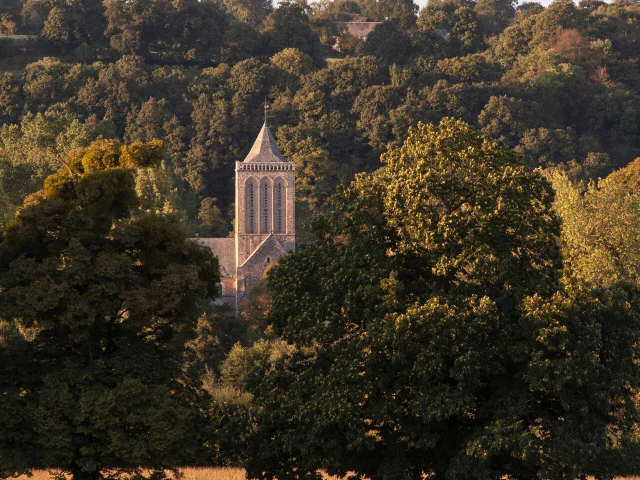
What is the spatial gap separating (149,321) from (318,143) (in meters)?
91.1

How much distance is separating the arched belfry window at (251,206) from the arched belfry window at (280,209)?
1.65 m

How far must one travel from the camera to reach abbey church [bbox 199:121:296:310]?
112500mm

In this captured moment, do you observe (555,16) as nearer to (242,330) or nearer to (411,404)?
(242,330)

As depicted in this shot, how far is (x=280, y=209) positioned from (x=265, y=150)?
5056 mm

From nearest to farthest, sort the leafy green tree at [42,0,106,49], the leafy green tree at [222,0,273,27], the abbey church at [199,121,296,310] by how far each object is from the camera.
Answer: the abbey church at [199,121,296,310], the leafy green tree at [42,0,106,49], the leafy green tree at [222,0,273,27]

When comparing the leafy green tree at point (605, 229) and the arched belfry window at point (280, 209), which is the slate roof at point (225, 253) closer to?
the arched belfry window at point (280, 209)

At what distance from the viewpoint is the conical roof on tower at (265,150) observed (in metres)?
116

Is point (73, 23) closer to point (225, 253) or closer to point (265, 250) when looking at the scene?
point (225, 253)

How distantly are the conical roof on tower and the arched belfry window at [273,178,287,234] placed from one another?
2.47m

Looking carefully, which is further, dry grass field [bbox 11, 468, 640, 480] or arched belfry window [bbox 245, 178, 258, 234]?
arched belfry window [bbox 245, 178, 258, 234]

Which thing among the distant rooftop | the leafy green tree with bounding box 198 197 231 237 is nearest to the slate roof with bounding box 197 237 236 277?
the leafy green tree with bounding box 198 197 231 237

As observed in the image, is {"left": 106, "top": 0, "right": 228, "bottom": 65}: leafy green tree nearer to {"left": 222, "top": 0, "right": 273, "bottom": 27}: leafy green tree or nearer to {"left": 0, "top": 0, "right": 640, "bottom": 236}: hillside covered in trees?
{"left": 0, "top": 0, "right": 640, "bottom": 236}: hillside covered in trees

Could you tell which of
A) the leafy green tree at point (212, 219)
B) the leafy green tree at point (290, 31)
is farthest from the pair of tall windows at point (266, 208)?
the leafy green tree at point (290, 31)

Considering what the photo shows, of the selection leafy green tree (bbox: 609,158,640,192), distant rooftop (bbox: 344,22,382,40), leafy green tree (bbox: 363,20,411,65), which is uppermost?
distant rooftop (bbox: 344,22,382,40)
